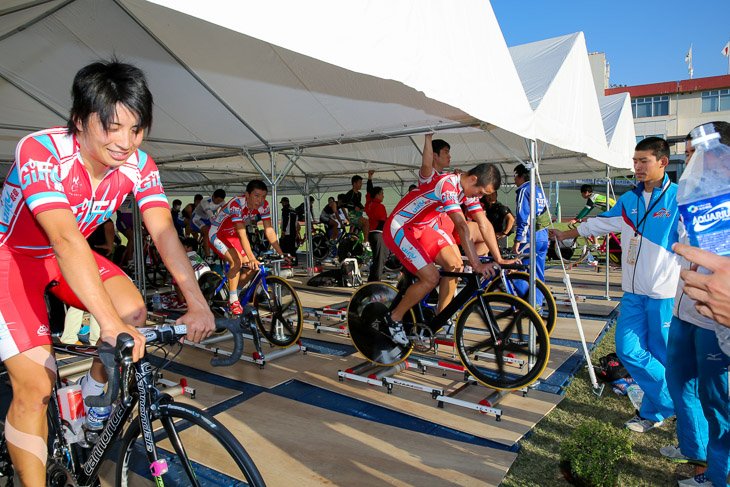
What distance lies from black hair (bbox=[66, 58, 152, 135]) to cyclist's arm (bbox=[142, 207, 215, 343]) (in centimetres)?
46

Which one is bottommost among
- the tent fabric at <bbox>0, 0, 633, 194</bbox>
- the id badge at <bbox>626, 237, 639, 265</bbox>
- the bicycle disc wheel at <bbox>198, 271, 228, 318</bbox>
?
the bicycle disc wheel at <bbox>198, 271, 228, 318</bbox>

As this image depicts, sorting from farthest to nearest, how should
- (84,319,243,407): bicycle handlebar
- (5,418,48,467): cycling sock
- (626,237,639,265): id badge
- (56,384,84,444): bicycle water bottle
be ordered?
1. (626,237,639,265): id badge
2. (56,384,84,444): bicycle water bottle
3. (5,418,48,467): cycling sock
4. (84,319,243,407): bicycle handlebar

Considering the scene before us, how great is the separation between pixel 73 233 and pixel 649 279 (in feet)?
11.7

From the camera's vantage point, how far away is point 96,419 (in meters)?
2.04

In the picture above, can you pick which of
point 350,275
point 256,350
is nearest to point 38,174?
point 256,350

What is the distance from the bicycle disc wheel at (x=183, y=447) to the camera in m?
1.57

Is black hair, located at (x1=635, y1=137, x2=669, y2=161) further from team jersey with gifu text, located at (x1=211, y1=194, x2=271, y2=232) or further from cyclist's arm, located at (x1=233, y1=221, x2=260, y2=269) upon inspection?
team jersey with gifu text, located at (x1=211, y1=194, x2=271, y2=232)

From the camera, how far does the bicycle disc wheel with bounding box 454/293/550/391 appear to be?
3.79 meters

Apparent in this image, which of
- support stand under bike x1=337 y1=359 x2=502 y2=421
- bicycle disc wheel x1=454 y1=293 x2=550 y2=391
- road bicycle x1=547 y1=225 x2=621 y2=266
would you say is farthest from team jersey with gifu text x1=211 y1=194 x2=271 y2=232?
road bicycle x1=547 y1=225 x2=621 y2=266

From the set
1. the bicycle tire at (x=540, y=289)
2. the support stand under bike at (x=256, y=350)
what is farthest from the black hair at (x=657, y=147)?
the support stand under bike at (x=256, y=350)

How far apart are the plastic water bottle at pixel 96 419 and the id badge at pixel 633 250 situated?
11.8 ft

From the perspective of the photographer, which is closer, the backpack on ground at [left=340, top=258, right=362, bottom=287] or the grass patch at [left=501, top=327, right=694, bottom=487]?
the grass patch at [left=501, top=327, right=694, bottom=487]

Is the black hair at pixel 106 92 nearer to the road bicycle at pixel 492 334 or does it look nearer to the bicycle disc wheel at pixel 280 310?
the road bicycle at pixel 492 334

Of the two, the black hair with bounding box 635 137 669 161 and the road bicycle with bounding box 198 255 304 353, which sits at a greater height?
the black hair with bounding box 635 137 669 161
